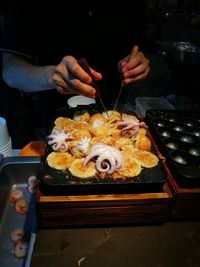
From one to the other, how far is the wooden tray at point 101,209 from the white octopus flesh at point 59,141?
273 mm

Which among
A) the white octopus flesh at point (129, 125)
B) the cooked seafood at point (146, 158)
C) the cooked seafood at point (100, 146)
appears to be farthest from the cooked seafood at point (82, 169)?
the white octopus flesh at point (129, 125)

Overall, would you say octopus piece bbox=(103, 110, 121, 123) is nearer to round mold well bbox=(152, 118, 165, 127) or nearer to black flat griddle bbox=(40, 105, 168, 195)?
round mold well bbox=(152, 118, 165, 127)

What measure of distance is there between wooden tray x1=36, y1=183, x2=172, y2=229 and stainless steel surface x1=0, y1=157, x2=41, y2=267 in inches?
8.5

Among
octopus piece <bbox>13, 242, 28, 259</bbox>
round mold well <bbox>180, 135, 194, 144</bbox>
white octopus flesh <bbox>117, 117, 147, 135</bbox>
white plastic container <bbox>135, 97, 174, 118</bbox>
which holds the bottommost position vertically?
white plastic container <bbox>135, 97, 174, 118</bbox>

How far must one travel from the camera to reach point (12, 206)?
4.56 ft

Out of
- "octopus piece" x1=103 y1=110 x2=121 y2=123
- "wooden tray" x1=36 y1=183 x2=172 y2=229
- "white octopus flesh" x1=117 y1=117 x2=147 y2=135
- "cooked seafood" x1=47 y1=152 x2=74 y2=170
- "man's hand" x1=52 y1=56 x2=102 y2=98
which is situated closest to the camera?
"wooden tray" x1=36 y1=183 x2=172 y2=229

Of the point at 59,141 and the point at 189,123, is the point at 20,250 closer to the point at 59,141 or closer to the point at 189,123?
the point at 59,141

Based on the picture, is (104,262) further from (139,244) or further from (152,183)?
(152,183)

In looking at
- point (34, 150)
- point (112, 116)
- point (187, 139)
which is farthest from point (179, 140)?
point (34, 150)

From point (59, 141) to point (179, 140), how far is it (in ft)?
2.28

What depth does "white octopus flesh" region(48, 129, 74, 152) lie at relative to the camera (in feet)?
3.99

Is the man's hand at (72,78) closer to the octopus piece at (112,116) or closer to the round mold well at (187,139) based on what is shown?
the octopus piece at (112,116)

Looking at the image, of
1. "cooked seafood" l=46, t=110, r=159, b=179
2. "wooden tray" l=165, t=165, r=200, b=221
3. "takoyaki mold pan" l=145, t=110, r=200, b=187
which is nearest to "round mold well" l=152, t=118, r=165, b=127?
"takoyaki mold pan" l=145, t=110, r=200, b=187

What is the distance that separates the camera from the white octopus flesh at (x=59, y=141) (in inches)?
47.9
